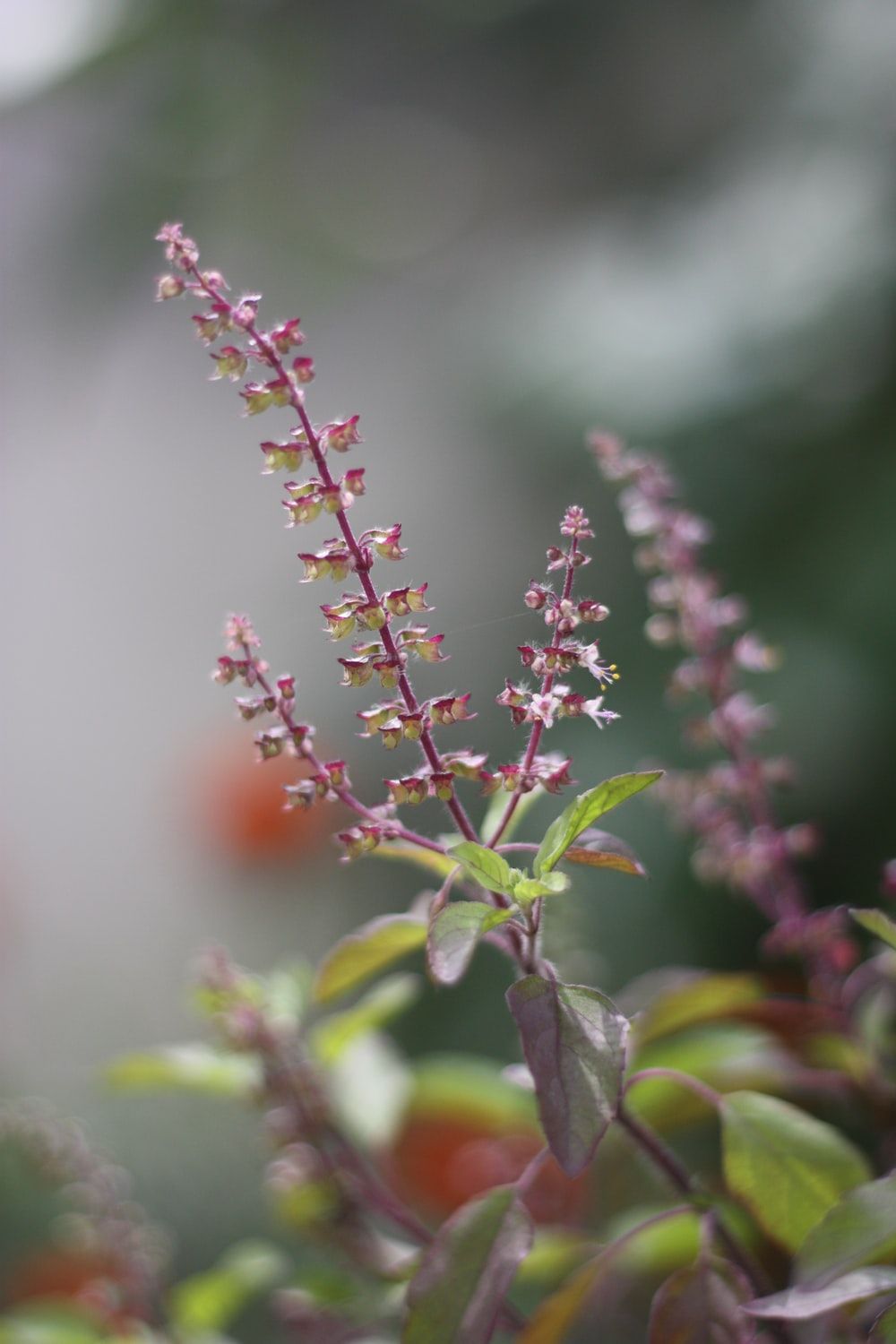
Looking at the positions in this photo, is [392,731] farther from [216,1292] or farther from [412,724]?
[216,1292]

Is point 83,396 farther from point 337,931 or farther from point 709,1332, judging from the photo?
point 709,1332

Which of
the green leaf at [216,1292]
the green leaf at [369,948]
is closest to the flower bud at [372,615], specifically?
the green leaf at [369,948]

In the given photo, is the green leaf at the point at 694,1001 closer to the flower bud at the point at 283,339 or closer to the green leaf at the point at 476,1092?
the green leaf at the point at 476,1092

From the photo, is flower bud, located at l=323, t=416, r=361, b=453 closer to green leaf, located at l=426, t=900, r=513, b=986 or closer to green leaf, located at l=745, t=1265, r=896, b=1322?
green leaf, located at l=426, t=900, r=513, b=986

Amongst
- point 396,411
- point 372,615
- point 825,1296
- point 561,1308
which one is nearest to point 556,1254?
point 561,1308

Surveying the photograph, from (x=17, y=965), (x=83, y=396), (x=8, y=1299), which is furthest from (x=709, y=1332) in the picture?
(x=83, y=396)

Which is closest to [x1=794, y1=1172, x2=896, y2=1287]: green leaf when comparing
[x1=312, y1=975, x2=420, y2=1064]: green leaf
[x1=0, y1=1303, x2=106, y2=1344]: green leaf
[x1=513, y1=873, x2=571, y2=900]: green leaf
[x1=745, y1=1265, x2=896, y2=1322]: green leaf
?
[x1=745, y1=1265, x2=896, y2=1322]: green leaf
